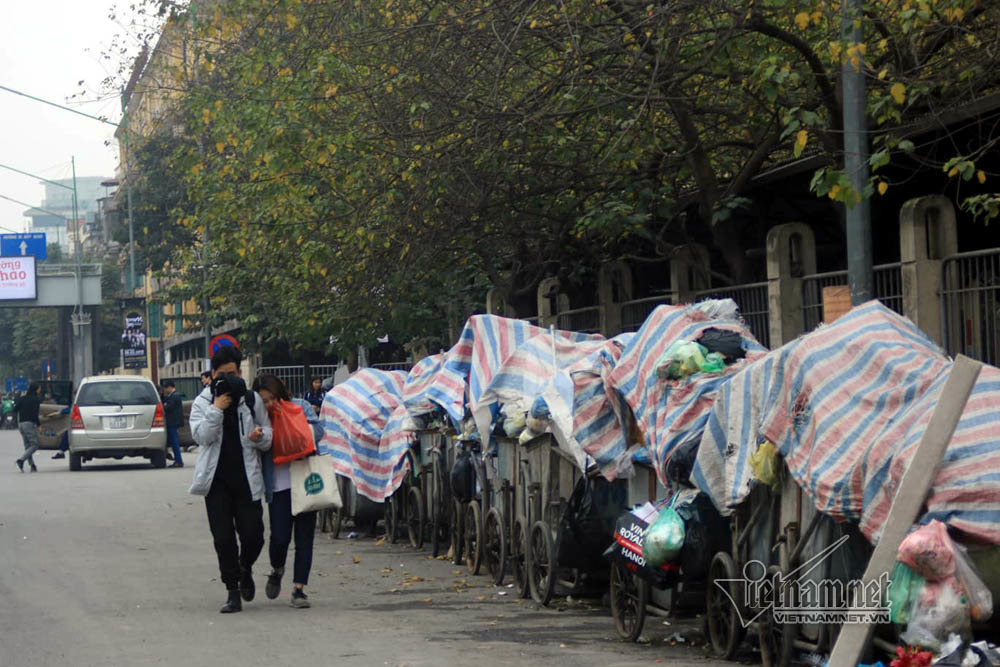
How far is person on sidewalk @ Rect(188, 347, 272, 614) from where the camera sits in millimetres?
10438

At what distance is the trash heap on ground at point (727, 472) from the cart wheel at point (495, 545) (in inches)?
0.8

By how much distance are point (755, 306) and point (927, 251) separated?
109 inches

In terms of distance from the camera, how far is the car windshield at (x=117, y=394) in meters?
29.6

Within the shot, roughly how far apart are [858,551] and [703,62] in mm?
5808

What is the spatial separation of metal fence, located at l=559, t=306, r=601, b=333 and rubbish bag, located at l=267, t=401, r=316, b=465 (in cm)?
629

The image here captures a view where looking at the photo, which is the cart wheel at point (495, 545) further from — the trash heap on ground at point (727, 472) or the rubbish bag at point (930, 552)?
the rubbish bag at point (930, 552)

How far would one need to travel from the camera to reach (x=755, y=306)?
12953 millimetres

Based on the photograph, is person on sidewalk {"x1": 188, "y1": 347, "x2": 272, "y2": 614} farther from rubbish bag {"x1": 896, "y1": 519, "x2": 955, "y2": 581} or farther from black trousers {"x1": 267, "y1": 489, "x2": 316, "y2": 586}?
rubbish bag {"x1": 896, "y1": 519, "x2": 955, "y2": 581}

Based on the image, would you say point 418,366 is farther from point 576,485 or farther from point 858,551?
point 858,551

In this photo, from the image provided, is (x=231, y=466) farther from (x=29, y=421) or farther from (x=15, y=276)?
(x=15, y=276)

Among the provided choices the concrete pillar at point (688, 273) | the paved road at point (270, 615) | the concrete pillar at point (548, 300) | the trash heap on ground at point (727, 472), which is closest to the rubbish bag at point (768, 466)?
the trash heap on ground at point (727, 472)

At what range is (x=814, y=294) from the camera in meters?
12.2

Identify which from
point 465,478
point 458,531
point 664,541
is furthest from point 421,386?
point 664,541

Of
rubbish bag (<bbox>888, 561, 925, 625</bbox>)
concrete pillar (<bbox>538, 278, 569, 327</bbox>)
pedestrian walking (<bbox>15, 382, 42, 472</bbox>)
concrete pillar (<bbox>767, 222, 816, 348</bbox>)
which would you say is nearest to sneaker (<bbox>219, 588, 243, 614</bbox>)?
concrete pillar (<bbox>767, 222, 816, 348</bbox>)
